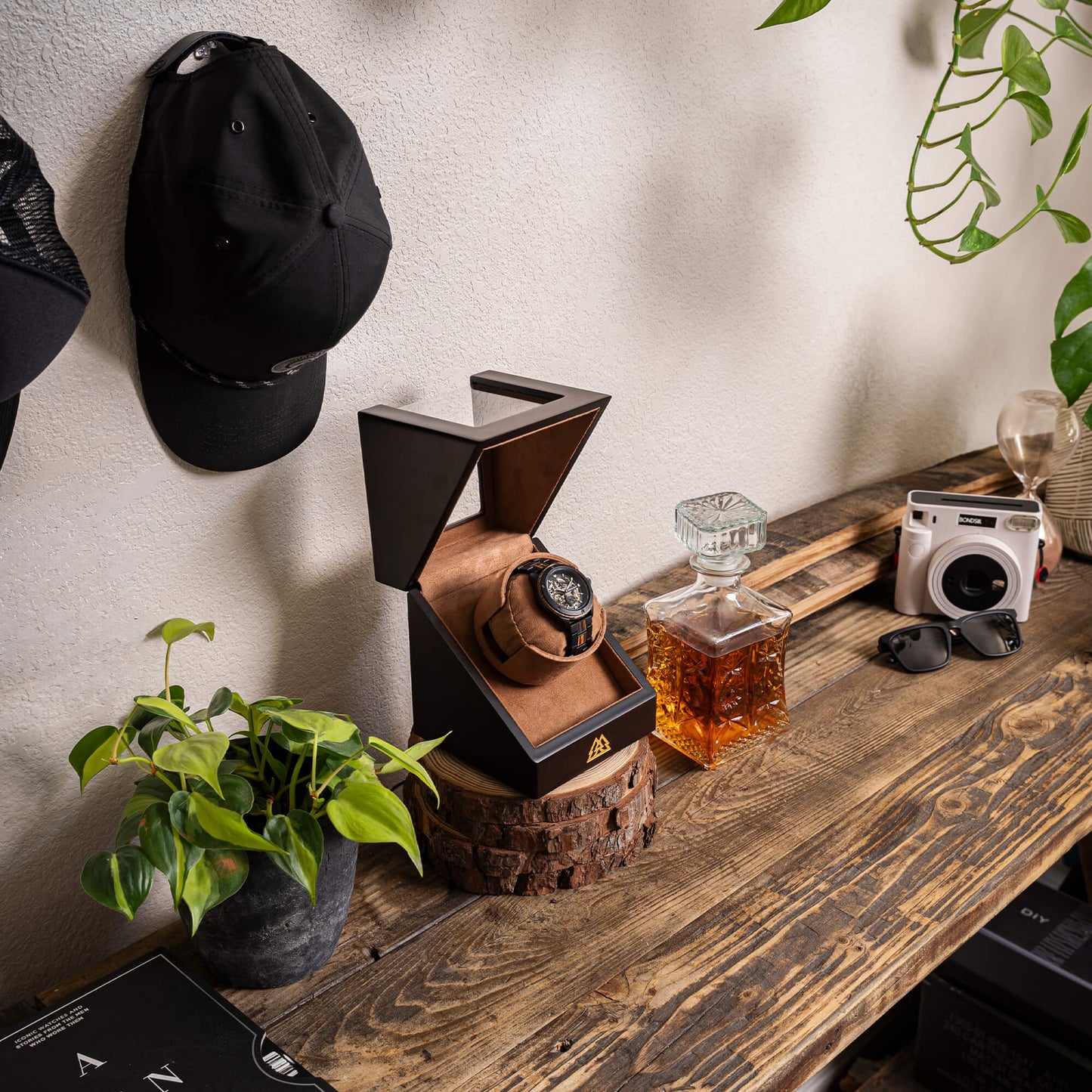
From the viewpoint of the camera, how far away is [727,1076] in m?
0.71

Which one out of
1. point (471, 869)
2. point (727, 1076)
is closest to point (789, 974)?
point (727, 1076)

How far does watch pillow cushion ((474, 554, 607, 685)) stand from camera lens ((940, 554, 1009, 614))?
66 centimetres

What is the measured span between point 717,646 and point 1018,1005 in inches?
28.5

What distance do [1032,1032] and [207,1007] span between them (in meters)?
1.11

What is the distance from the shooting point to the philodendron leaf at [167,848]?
2.11 ft

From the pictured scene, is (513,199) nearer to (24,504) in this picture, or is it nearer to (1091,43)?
(24,504)

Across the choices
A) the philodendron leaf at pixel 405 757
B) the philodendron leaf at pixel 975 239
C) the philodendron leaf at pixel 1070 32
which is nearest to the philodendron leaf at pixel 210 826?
the philodendron leaf at pixel 405 757

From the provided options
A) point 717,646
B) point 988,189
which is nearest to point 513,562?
point 717,646

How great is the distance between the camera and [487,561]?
952mm

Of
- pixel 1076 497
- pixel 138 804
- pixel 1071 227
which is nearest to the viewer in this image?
pixel 138 804

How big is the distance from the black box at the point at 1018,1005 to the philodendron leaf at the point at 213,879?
3.50ft

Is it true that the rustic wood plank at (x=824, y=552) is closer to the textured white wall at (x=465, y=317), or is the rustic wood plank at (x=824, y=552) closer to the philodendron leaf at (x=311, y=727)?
the textured white wall at (x=465, y=317)

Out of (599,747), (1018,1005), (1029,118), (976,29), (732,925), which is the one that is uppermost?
(976,29)

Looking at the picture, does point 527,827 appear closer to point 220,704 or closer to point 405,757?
point 405,757
